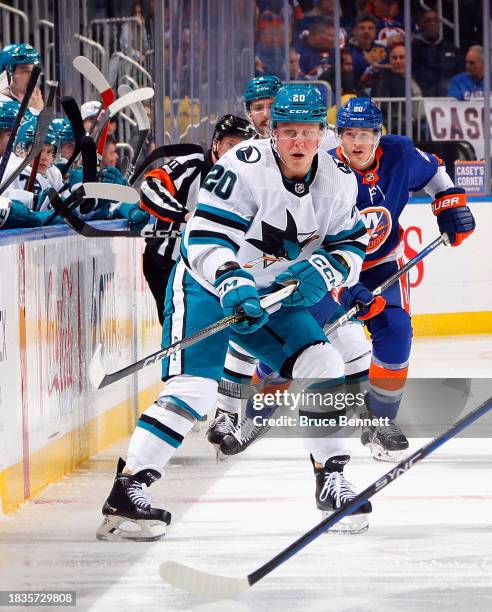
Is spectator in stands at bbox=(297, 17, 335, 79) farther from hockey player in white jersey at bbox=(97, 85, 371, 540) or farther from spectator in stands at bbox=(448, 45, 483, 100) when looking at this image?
hockey player in white jersey at bbox=(97, 85, 371, 540)

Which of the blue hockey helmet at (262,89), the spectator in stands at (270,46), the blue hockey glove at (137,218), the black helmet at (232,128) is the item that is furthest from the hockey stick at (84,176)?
the spectator in stands at (270,46)

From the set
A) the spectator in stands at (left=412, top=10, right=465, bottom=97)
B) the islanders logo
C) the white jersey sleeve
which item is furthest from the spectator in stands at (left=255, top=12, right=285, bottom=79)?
the white jersey sleeve

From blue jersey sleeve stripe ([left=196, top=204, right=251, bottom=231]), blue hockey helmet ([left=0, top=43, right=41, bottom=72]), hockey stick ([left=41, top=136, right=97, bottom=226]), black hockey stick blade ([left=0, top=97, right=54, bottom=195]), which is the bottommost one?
blue jersey sleeve stripe ([left=196, top=204, right=251, bottom=231])

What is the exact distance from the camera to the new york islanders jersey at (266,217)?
2.67 metres

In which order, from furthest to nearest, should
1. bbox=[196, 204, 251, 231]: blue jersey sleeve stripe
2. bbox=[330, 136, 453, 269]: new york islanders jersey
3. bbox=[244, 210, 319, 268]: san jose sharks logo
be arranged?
1. bbox=[330, 136, 453, 269]: new york islanders jersey
2. bbox=[244, 210, 319, 268]: san jose sharks logo
3. bbox=[196, 204, 251, 231]: blue jersey sleeve stripe

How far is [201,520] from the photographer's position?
9.27ft

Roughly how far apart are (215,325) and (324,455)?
42cm

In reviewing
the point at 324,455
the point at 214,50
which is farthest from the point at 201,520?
the point at 214,50

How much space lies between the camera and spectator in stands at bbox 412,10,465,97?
7.57 m

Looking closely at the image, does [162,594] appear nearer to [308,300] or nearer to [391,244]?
[308,300]

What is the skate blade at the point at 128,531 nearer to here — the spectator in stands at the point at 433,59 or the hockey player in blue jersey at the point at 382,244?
the hockey player in blue jersey at the point at 382,244

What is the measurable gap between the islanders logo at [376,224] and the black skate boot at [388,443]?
55cm

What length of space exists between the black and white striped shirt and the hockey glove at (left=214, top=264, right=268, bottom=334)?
3.43 ft

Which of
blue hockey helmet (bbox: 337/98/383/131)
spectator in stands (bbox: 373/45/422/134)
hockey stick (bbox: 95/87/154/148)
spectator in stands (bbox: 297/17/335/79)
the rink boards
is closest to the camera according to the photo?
the rink boards
